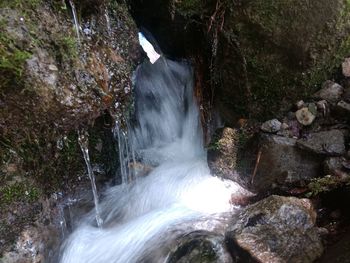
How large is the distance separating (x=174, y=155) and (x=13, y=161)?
6.24ft

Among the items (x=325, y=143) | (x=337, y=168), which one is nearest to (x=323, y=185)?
(x=337, y=168)

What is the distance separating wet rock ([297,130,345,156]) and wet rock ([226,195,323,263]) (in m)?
0.56

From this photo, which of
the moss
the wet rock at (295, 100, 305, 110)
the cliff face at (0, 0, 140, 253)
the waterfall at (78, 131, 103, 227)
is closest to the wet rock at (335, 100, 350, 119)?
the wet rock at (295, 100, 305, 110)

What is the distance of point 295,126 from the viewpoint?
12.7ft

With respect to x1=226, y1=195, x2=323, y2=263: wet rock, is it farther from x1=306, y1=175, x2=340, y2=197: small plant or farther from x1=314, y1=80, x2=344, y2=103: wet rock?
x1=314, y1=80, x2=344, y2=103: wet rock

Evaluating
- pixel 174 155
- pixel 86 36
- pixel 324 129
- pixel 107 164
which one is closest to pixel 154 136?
pixel 174 155

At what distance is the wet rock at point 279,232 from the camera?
2.88 metres

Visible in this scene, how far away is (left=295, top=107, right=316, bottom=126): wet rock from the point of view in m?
3.80

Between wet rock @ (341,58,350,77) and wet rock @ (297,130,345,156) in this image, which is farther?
wet rock @ (341,58,350,77)

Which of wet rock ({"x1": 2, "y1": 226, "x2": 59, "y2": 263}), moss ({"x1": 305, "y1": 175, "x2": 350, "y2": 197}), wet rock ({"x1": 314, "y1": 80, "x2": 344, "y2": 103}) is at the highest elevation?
wet rock ({"x1": 314, "y1": 80, "x2": 344, "y2": 103})

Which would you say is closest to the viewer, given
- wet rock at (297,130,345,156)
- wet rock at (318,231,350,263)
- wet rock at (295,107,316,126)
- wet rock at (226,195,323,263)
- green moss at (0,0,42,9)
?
wet rock at (318,231,350,263)

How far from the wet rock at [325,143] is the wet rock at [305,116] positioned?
0.14m

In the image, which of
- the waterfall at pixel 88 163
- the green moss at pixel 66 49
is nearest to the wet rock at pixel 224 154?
the waterfall at pixel 88 163

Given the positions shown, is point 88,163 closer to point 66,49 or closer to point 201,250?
point 66,49
